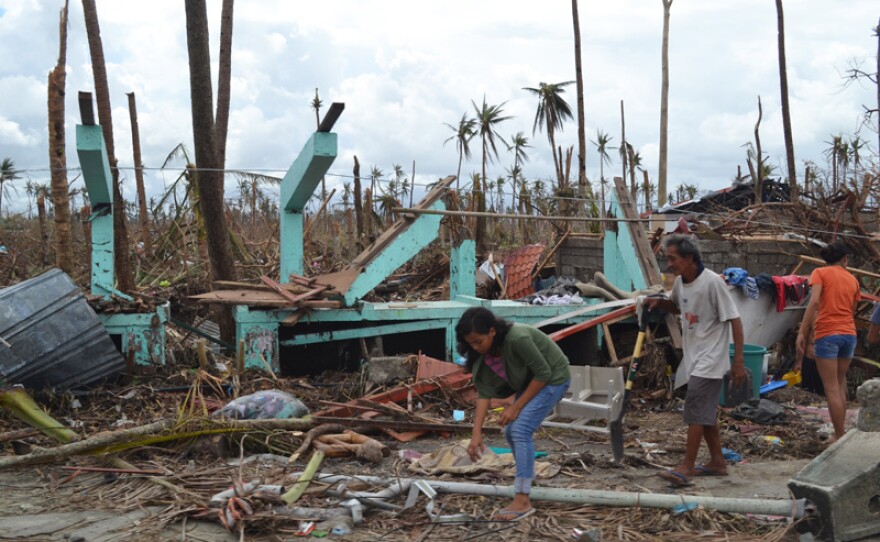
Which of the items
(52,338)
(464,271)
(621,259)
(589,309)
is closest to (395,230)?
(464,271)

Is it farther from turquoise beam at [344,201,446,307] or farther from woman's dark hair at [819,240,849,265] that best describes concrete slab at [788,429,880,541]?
turquoise beam at [344,201,446,307]

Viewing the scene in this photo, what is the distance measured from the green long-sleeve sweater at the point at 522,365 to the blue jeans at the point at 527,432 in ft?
0.35

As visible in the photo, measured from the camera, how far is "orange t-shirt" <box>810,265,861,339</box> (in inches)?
240

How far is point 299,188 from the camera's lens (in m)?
8.93

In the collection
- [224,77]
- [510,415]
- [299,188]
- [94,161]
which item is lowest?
[510,415]

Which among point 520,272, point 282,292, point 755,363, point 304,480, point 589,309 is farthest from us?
point 520,272

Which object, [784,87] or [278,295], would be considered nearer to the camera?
[278,295]

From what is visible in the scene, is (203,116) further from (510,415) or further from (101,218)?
(510,415)

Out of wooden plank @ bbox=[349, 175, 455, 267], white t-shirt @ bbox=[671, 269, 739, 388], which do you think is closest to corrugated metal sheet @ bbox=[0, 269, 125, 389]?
wooden plank @ bbox=[349, 175, 455, 267]

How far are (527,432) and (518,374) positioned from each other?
330mm

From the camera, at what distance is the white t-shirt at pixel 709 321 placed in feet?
16.7

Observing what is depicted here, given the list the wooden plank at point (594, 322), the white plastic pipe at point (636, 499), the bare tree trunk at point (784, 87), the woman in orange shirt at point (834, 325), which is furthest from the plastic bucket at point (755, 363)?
the bare tree trunk at point (784, 87)

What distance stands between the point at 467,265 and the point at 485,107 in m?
19.3

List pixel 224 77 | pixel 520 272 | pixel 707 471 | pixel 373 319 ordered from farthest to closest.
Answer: pixel 520 272 → pixel 224 77 → pixel 373 319 → pixel 707 471
